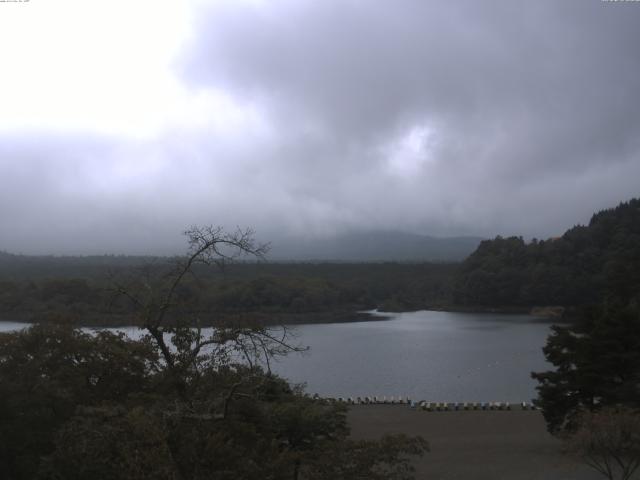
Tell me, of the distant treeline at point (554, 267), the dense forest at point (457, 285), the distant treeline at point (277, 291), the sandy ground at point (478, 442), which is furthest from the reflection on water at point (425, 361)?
the distant treeline at point (554, 267)

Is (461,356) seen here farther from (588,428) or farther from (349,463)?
(349,463)

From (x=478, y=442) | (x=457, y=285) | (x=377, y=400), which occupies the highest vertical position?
(x=457, y=285)

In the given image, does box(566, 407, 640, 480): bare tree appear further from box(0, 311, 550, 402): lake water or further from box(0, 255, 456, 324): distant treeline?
box(0, 255, 456, 324): distant treeline

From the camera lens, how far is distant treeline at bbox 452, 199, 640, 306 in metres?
60.6

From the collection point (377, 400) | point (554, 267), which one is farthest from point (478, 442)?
point (554, 267)

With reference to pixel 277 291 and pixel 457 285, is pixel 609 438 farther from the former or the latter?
pixel 457 285

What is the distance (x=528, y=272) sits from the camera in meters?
65.6

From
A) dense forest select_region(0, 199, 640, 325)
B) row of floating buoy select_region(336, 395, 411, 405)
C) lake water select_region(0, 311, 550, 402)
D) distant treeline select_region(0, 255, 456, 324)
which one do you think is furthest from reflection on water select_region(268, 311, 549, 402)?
dense forest select_region(0, 199, 640, 325)

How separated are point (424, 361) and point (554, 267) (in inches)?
1414

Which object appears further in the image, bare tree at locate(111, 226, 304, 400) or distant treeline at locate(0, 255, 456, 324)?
distant treeline at locate(0, 255, 456, 324)

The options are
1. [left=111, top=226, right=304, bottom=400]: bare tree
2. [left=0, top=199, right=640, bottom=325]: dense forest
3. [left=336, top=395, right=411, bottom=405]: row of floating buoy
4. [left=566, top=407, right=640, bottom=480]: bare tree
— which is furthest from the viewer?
[left=0, top=199, right=640, bottom=325]: dense forest

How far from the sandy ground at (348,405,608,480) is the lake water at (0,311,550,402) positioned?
3518 millimetres

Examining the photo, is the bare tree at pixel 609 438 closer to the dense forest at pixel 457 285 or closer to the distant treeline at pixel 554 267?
the dense forest at pixel 457 285

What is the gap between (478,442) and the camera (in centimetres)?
1541
